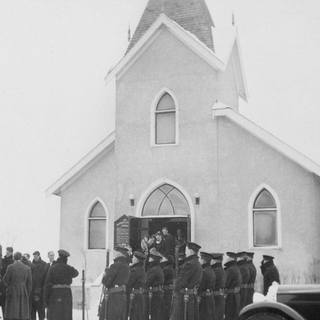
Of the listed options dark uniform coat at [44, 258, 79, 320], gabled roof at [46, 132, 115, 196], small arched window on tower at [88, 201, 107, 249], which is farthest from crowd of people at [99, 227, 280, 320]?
gabled roof at [46, 132, 115, 196]

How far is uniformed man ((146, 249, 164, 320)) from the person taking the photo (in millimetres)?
13062

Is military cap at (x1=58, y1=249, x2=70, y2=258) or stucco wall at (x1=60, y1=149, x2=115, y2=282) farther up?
stucco wall at (x1=60, y1=149, x2=115, y2=282)

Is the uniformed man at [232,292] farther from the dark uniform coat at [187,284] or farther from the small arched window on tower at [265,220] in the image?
the small arched window on tower at [265,220]

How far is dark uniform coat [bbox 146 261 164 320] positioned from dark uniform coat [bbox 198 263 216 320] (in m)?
0.79

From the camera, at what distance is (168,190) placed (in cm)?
2069

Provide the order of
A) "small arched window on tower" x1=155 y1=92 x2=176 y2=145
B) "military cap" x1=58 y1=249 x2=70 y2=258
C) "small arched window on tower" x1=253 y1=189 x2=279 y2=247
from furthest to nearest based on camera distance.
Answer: "small arched window on tower" x1=155 y1=92 x2=176 y2=145 → "small arched window on tower" x1=253 y1=189 x2=279 y2=247 → "military cap" x1=58 y1=249 x2=70 y2=258

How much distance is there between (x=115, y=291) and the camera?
1248cm

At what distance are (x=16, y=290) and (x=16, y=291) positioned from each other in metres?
0.02

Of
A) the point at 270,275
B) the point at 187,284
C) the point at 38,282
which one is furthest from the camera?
the point at 270,275

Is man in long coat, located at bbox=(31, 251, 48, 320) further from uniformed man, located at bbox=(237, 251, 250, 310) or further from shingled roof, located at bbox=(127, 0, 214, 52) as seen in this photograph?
shingled roof, located at bbox=(127, 0, 214, 52)

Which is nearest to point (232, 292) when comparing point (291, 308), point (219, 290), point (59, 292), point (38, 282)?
point (219, 290)

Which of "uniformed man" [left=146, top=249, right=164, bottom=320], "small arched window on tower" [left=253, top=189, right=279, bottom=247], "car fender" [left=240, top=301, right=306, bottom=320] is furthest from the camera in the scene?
"small arched window on tower" [left=253, top=189, right=279, bottom=247]

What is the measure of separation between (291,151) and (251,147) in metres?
1.32

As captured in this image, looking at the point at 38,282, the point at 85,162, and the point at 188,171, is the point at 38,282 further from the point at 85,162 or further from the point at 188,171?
the point at 85,162
